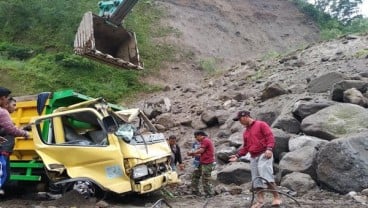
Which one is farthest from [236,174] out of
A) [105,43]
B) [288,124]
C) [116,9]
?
[116,9]

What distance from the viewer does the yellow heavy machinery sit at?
9680mm

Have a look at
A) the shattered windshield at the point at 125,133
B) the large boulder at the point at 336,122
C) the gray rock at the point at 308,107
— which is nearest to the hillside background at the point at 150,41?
the gray rock at the point at 308,107

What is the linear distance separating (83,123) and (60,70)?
53.7 ft

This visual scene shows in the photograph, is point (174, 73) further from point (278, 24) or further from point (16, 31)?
point (278, 24)

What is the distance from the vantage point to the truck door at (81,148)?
24.0 ft

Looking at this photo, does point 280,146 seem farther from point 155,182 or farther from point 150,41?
point 150,41

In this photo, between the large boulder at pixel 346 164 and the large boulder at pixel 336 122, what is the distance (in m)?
1.46

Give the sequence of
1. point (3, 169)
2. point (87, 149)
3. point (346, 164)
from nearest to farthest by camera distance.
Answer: point (3, 169), point (87, 149), point (346, 164)

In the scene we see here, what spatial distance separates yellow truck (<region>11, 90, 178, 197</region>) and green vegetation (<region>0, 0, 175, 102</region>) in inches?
547

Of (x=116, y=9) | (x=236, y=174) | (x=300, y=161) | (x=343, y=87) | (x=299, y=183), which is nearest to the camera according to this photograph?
(x=299, y=183)

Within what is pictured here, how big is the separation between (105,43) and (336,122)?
528 cm

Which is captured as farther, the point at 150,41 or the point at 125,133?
the point at 150,41

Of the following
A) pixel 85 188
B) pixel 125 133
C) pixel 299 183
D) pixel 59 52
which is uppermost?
pixel 59 52

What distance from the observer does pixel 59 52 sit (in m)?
26.0
